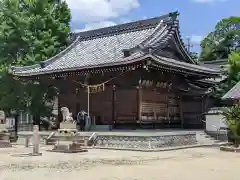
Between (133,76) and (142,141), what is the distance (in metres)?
5.33

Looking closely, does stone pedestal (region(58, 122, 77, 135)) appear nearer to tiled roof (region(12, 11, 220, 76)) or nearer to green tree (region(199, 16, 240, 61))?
tiled roof (region(12, 11, 220, 76))

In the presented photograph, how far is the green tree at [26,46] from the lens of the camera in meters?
28.1

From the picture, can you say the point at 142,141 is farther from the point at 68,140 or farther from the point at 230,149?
the point at 230,149

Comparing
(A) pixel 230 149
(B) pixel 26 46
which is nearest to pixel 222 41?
(B) pixel 26 46

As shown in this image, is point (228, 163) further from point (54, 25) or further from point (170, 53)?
point (54, 25)

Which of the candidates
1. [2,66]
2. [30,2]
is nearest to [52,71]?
[2,66]

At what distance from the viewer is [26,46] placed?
28531 millimetres

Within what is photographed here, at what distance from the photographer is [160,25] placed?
2720 cm

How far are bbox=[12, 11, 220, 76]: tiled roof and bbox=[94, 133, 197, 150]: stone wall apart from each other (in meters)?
4.60

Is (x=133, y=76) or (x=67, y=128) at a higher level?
(x=133, y=76)

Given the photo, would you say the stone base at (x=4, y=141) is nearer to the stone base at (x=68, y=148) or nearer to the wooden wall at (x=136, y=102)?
the stone base at (x=68, y=148)

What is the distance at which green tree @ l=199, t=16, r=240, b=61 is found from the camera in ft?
171

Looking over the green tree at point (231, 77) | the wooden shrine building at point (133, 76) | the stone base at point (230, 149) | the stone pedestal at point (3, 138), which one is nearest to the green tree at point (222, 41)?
the green tree at point (231, 77)

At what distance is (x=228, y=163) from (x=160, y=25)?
608 inches
